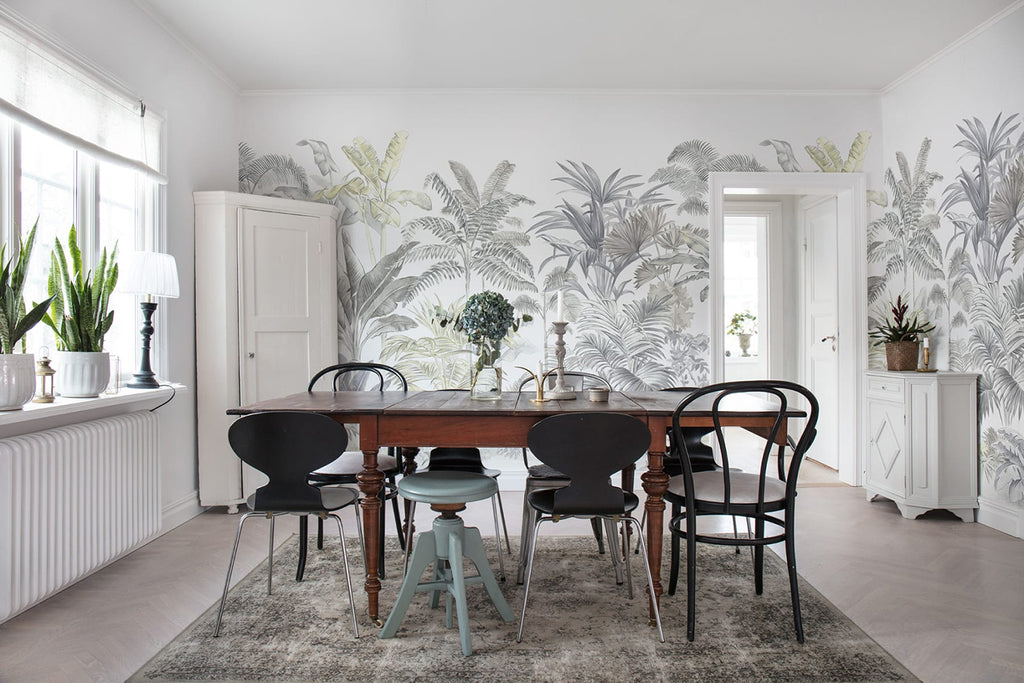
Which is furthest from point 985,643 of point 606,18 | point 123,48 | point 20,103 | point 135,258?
point 123,48

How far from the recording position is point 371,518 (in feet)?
7.57

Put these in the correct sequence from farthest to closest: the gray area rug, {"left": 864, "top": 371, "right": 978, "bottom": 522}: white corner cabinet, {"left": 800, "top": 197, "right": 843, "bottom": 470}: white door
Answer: {"left": 800, "top": 197, "right": 843, "bottom": 470}: white door < {"left": 864, "top": 371, "right": 978, "bottom": 522}: white corner cabinet < the gray area rug

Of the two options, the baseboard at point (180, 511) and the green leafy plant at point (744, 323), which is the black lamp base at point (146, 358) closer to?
the baseboard at point (180, 511)

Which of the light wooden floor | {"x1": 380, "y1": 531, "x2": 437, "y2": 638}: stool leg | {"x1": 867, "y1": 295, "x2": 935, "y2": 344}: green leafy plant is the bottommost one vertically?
the light wooden floor

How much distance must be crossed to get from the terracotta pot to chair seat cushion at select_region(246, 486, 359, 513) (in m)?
3.34

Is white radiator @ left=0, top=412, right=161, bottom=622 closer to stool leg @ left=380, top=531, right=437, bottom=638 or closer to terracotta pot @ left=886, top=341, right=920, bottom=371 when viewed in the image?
stool leg @ left=380, top=531, right=437, bottom=638

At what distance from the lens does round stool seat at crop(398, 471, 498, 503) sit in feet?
7.07

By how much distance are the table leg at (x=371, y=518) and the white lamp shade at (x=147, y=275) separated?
153cm

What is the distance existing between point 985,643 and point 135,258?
3.70m

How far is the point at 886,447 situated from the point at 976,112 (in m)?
2.00

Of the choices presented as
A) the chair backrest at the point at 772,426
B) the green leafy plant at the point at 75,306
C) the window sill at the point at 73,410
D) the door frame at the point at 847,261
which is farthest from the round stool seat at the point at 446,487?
the door frame at the point at 847,261

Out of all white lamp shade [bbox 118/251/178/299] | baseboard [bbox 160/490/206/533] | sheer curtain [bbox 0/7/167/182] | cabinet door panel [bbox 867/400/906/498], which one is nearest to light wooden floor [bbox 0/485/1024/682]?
baseboard [bbox 160/490/206/533]

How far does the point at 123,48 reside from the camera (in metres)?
3.21

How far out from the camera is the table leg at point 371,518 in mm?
2279
